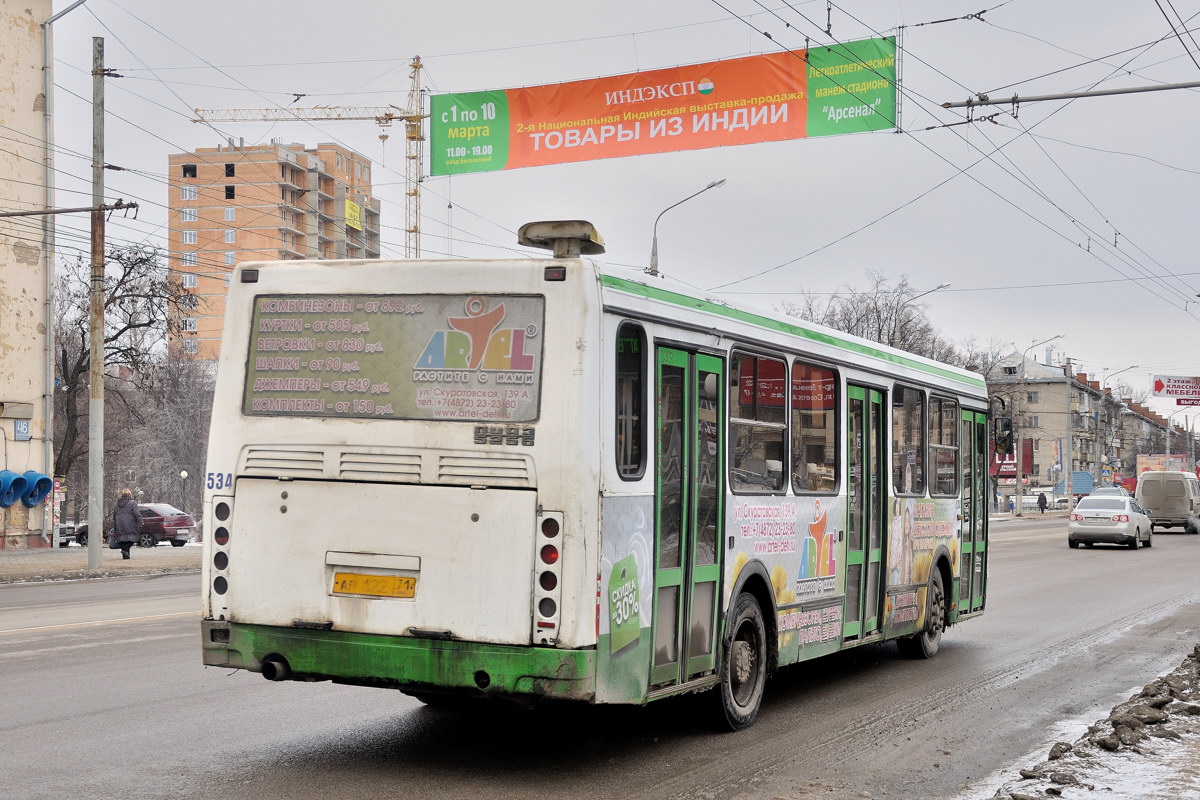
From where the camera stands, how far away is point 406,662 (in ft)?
22.7

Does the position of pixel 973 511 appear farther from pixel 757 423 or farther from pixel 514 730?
pixel 514 730

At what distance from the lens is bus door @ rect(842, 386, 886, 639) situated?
411 inches

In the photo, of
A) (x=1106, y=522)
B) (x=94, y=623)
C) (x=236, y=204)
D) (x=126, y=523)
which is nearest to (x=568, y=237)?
(x=94, y=623)

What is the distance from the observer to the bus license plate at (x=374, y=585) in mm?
7002

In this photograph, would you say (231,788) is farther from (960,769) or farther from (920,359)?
(920,359)

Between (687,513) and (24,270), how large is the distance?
30612 millimetres

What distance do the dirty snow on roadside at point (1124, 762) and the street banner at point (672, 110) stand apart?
10.4 meters

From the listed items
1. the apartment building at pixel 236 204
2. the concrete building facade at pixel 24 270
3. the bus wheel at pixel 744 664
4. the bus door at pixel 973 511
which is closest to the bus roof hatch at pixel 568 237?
the bus wheel at pixel 744 664

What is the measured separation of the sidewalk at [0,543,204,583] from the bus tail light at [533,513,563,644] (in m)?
19.5

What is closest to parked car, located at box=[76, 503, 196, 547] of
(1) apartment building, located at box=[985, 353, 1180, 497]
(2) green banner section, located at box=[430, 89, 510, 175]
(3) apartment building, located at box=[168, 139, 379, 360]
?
(2) green banner section, located at box=[430, 89, 510, 175]

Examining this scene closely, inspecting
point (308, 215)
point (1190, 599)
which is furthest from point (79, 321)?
point (308, 215)

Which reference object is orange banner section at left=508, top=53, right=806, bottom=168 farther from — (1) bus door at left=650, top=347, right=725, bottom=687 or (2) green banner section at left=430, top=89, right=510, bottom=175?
(1) bus door at left=650, top=347, right=725, bottom=687

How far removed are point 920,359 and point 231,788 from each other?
26.3 feet

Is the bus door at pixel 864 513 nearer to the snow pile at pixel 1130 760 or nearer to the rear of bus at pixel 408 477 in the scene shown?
the snow pile at pixel 1130 760
